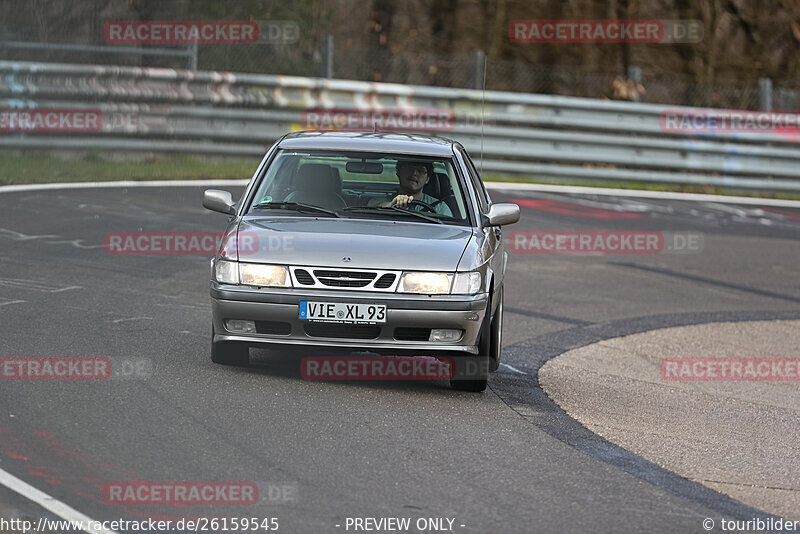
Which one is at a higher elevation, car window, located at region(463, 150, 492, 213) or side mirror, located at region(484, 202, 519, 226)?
car window, located at region(463, 150, 492, 213)

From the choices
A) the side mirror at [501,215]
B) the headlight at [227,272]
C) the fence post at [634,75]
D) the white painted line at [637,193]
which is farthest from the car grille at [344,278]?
the fence post at [634,75]

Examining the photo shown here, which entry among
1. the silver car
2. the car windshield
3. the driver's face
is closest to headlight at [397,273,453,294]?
the silver car

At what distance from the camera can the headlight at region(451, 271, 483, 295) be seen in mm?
7824

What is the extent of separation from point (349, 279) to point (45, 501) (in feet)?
9.11

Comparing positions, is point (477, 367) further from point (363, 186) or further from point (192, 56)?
point (192, 56)

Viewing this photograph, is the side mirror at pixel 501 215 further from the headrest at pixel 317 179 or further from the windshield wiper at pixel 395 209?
the headrest at pixel 317 179

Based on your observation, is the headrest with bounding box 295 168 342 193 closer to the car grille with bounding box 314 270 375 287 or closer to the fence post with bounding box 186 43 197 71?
the car grille with bounding box 314 270 375 287

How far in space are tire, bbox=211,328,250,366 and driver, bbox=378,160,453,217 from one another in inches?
54.1

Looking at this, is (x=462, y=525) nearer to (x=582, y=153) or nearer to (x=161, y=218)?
(x=161, y=218)

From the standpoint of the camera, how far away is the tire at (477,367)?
316 inches

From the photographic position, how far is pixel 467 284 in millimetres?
7859

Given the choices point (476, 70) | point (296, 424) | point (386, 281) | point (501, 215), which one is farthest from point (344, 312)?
point (476, 70)

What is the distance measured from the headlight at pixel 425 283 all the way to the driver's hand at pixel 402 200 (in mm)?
1015

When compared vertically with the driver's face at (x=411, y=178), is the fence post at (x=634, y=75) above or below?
above
